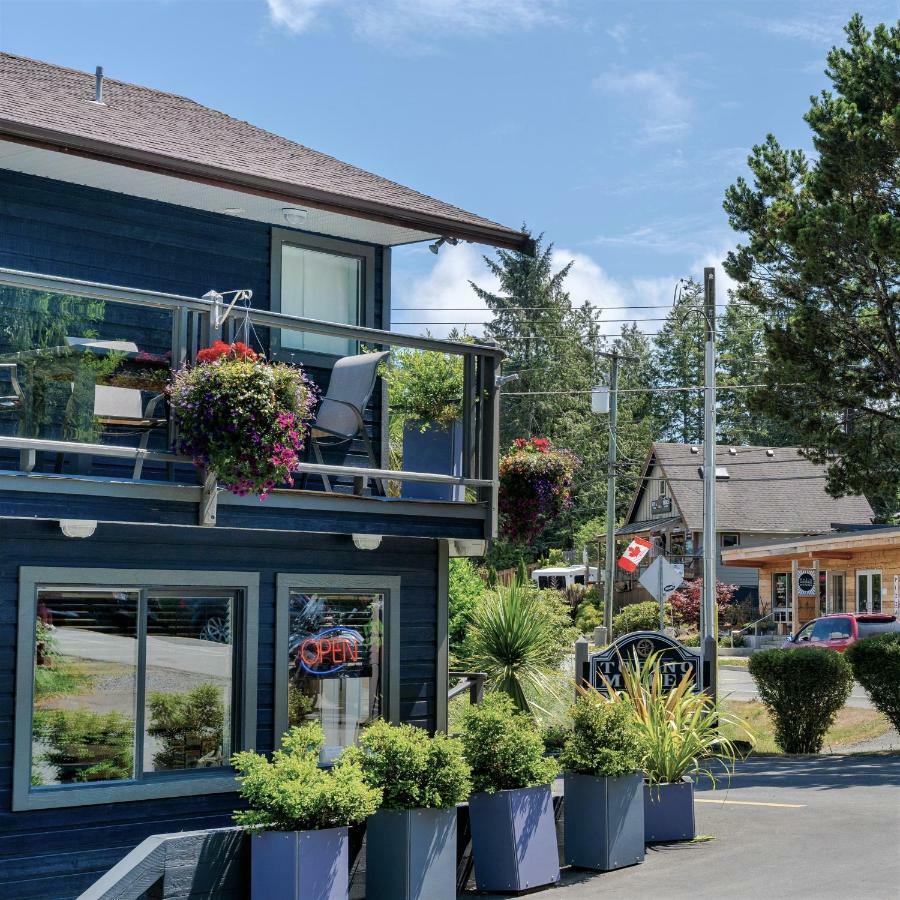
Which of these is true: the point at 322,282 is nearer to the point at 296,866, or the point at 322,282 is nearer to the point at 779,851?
the point at 296,866

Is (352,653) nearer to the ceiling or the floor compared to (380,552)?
nearer to the floor

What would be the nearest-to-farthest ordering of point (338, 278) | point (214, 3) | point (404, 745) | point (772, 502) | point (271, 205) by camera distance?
point (404, 745)
point (271, 205)
point (338, 278)
point (214, 3)
point (772, 502)

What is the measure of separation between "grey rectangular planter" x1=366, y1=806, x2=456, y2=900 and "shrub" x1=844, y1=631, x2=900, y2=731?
12.2m

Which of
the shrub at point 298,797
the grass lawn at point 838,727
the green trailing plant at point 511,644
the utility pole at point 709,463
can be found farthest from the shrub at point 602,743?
the utility pole at point 709,463

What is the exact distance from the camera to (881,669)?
20375 mm

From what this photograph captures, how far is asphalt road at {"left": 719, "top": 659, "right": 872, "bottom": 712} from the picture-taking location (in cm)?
2883

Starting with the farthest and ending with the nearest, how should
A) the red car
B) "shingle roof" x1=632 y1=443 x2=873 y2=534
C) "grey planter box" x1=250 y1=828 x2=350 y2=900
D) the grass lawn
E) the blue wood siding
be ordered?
"shingle roof" x1=632 y1=443 x2=873 y2=534
the red car
the grass lawn
the blue wood siding
"grey planter box" x1=250 y1=828 x2=350 y2=900

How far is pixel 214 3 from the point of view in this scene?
1856cm

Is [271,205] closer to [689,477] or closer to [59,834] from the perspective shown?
[59,834]

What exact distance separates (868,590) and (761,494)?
13858 mm

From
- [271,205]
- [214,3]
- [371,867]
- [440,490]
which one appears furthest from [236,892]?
[214,3]

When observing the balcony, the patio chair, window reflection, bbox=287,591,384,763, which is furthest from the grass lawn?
the balcony

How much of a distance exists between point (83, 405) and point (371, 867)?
389 centimetres

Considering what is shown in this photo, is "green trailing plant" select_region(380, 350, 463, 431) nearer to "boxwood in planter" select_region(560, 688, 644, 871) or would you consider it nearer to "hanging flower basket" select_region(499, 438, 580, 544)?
"hanging flower basket" select_region(499, 438, 580, 544)
